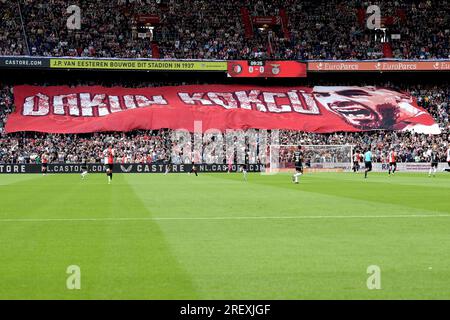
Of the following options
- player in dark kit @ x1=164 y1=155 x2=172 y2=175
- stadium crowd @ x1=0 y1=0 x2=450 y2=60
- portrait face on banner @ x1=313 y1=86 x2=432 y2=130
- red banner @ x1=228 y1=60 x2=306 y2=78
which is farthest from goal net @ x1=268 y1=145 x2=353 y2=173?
stadium crowd @ x1=0 y1=0 x2=450 y2=60

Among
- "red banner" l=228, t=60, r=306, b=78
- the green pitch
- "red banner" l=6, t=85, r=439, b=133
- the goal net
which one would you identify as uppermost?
"red banner" l=228, t=60, r=306, b=78

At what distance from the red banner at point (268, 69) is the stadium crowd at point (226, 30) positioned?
6.18 feet

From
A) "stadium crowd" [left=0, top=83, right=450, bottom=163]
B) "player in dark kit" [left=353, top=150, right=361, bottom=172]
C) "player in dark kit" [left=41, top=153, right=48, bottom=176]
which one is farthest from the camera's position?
"stadium crowd" [left=0, top=83, right=450, bottom=163]

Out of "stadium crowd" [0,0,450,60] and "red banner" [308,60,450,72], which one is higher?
"stadium crowd" [0,0,450,60]

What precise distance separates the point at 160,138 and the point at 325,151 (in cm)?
1569

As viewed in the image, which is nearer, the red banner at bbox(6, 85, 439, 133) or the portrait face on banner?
the red banner at bbox(6, 85, 439, 133)

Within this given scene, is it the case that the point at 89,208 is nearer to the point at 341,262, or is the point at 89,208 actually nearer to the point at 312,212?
the point at 312,212

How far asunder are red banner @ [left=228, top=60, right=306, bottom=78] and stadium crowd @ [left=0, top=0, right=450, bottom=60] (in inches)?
74.2

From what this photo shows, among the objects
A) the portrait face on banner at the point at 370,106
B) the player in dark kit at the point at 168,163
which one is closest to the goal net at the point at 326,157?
the portrait face on banner at the point at 370,106

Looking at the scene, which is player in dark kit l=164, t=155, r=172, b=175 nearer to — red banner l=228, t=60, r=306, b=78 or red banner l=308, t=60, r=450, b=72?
red banner l=228, t=60, r=306, b=78

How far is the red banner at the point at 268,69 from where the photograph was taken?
75.9 m

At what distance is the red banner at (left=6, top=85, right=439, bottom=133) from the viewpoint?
68.6 metres

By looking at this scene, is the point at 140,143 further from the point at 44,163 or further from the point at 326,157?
the point at 326,157
